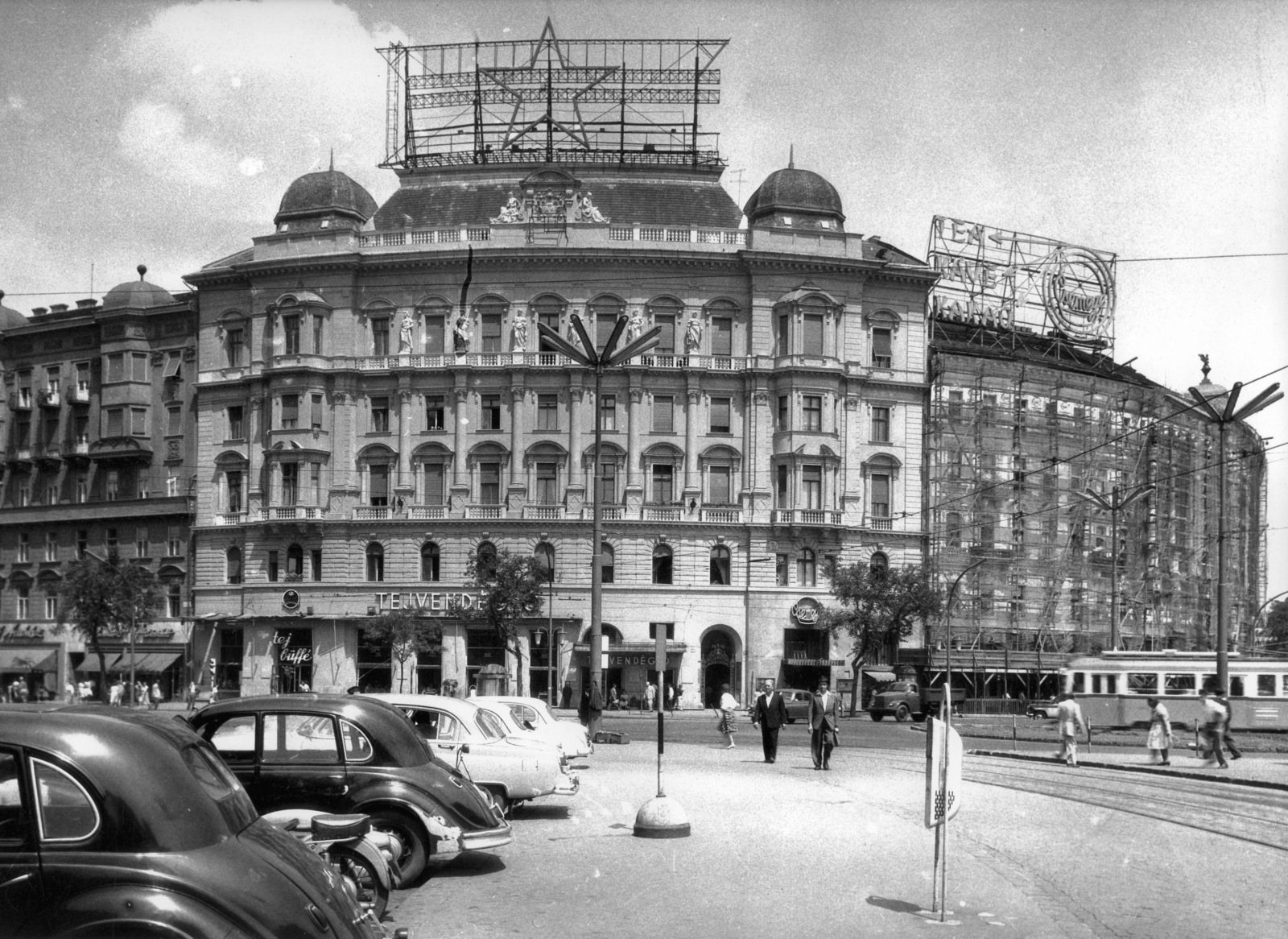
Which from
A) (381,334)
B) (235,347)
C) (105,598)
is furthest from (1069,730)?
(235,347)

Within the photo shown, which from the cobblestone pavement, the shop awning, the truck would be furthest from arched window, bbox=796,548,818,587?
the cobblestone pavement

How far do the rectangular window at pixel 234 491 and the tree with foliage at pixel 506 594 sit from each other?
12211 millimetres

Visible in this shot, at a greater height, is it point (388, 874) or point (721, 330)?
point (721, 330)

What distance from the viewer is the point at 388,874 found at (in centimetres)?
1047

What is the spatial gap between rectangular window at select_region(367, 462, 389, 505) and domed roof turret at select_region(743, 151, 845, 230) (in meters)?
19.7

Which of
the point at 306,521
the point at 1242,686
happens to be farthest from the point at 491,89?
the point at 1242,686

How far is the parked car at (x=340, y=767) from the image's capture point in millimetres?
12102

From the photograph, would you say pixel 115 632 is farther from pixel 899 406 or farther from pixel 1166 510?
pixel 1166 510

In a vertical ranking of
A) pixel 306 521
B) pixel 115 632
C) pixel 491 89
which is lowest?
pixel 115 632

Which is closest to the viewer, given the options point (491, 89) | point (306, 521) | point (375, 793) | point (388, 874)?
point (388, 874)

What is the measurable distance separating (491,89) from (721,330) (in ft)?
54.4

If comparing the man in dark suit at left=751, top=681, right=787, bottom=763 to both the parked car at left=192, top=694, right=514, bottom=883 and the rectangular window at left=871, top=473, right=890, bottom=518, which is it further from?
the rectangular window at left=871, top=473, right=890, bottom=518

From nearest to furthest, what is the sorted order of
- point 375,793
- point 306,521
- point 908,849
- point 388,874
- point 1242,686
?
1. point 388,874
2. point 375,793
3. point 908,849
4. point 1242,686
5. point 306,521

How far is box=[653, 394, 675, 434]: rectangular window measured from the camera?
5888cm
